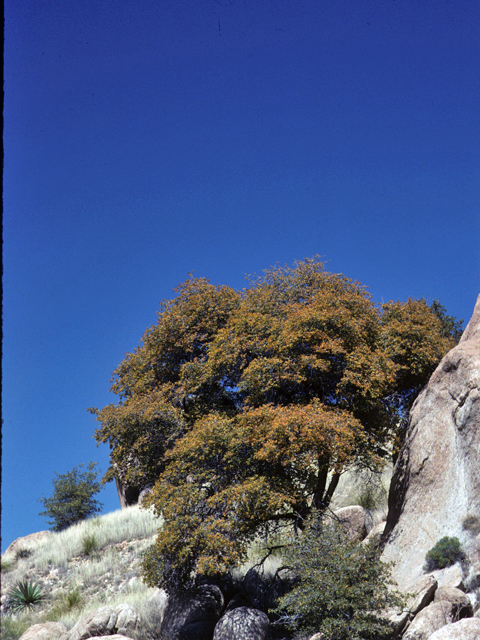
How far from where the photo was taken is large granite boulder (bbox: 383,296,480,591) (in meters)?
13.7

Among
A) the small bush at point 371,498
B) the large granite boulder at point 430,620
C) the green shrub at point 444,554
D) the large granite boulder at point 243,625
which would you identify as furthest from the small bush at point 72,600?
the large granite boulder at point 430,620

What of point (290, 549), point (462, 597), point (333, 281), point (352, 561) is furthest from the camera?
point (333, 281)

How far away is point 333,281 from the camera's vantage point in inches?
802

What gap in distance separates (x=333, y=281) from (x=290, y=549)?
32.1 feet

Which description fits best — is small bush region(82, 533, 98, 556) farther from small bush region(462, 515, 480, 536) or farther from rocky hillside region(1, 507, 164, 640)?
small bush region(462, 515, 480, 536)

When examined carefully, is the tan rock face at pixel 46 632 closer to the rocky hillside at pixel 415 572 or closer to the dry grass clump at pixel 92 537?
the rocky hillside at pixel 415 572

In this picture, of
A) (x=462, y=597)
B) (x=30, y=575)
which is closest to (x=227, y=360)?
(x=462, y=597)

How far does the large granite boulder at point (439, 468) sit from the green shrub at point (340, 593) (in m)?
1.64

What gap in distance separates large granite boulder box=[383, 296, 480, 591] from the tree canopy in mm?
1352

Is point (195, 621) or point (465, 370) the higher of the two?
point (465, 370)

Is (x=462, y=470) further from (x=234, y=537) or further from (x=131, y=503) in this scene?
(x=131, y=503)

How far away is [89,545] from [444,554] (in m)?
17.9

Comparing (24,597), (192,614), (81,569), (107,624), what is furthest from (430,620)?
(81,569)

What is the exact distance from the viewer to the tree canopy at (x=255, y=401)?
14.9 m
